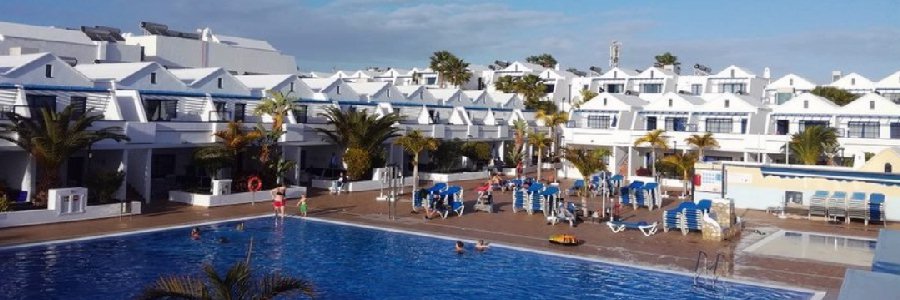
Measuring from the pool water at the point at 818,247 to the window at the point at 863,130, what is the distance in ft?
58.9

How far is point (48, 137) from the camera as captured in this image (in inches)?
932

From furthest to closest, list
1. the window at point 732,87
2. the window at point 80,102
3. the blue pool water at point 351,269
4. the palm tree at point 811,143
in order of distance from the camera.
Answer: the window at point 732,87 → the palm tree at point 811,143 → the window at point 80,102 → the blue pool water at point 351,269

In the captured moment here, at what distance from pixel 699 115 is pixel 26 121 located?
3461 centimetres

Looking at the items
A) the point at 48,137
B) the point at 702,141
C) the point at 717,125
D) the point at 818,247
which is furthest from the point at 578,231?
the point at 717,125

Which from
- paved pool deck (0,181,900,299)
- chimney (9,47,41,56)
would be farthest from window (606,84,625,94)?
chimney (9,47,41,56)

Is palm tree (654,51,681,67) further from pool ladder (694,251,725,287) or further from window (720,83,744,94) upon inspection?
pool ladder (694,251,725,287)

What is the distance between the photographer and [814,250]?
72.8ft

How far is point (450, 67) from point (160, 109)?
4363 cm

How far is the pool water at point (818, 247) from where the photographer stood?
2073 cm

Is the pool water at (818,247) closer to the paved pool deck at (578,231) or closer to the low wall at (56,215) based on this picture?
the paved pool deck at (578,231)

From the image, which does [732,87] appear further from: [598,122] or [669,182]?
[669,182]

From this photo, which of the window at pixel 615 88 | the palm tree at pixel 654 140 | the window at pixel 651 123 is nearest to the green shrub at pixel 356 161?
the palm tree at pixel 654 140

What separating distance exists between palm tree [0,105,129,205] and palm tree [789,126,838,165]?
3053 centimetres

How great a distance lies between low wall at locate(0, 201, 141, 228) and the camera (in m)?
22.4
